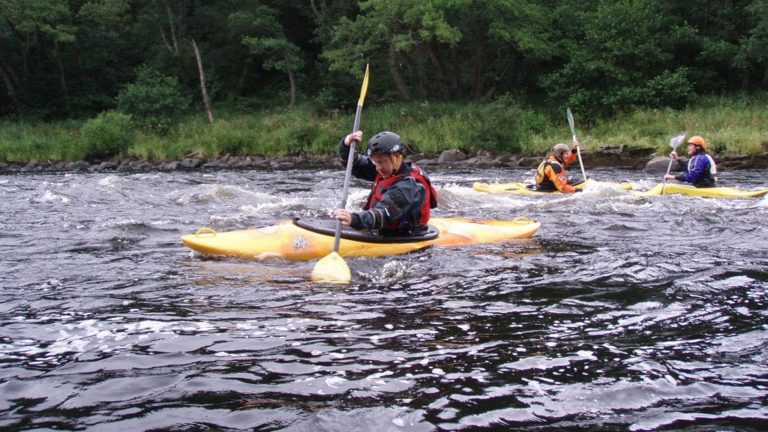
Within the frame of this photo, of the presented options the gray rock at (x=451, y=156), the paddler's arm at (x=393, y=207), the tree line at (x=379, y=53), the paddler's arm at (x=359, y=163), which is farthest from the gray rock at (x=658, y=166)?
the paddler's arm at (x=393, y=207)

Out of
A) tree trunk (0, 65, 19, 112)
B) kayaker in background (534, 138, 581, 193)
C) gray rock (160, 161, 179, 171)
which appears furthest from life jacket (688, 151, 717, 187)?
tree trunk (0, 65, 19, 112)

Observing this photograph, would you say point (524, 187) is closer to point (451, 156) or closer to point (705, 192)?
point (705, 192)

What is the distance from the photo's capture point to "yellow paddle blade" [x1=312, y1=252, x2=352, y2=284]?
15.3 ft

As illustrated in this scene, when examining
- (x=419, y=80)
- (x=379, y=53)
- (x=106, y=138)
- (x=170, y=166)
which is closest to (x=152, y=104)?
(x=106, y=138)

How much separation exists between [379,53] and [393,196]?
74.3 feet

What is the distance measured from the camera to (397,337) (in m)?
3.36

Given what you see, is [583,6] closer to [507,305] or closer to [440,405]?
[507,305]

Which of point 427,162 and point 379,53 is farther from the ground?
point 379,53

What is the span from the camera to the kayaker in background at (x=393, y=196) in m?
5.14

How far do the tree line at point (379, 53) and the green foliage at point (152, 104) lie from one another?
0.07 meters

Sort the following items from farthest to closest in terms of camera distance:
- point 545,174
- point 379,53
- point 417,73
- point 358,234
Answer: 1. point 379,53
2. point 417,73
3. point 545,174
4. point 358,234

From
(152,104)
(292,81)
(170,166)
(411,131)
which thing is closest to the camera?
(170,166)

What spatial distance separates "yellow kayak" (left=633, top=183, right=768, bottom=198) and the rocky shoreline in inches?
223

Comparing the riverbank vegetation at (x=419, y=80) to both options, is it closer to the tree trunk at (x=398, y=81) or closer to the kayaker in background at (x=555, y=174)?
the tree trunk at (x=398, y=81)
